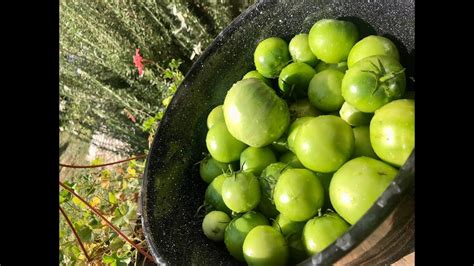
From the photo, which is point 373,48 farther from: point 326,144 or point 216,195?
point 216,195

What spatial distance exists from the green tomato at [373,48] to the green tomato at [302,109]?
0.60 ft

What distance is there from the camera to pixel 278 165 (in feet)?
4.27

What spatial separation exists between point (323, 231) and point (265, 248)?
0.53 ft

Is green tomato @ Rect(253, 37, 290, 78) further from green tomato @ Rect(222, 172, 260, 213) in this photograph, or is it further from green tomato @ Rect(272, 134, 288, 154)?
green tomato @ Rect(222, 172, 260, 213)

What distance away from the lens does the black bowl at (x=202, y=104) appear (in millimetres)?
1275

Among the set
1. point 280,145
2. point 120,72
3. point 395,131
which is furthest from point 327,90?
point 120,72

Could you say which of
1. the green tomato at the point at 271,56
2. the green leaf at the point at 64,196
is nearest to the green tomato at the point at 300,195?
the green tomato at the point at 271,56

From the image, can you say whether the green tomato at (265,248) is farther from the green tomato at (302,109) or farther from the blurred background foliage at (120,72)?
the blurred background foliage at (120,72)

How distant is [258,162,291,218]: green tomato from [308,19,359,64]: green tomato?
37 cm

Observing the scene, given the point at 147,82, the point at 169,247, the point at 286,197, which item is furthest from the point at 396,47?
Result: the point at 147,82
